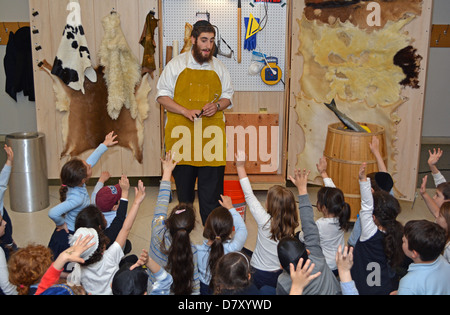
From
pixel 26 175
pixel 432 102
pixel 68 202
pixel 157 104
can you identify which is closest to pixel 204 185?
pixel 68 202

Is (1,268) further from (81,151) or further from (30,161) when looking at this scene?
(81,151)

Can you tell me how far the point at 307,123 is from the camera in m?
4.92

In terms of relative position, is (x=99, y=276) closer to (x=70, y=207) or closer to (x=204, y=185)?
(x=70, y=207)

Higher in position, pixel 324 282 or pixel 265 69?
pixel 265 69

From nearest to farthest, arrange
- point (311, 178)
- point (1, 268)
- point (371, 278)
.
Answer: point (1, 268) < point (371, 278) < point (311, 178)

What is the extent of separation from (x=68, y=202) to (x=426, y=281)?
2.11 meters

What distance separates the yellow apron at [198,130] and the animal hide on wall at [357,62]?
1306 millimetres

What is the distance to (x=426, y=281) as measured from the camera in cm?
219

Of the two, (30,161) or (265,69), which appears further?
(265,69)

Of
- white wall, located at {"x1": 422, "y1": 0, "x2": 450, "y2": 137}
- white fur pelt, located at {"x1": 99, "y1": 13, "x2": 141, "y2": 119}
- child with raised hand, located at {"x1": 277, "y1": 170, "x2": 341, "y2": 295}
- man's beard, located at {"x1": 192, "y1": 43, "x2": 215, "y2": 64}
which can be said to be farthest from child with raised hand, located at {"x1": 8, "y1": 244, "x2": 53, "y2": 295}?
white wall, located at {"x1": 422, "y1": 0, "x2": 450, "y2": 137}

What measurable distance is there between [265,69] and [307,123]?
691 millimetres

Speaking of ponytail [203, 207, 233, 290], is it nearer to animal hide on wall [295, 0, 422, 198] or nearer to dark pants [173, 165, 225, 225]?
dark pants [173, 165, 225, 225]

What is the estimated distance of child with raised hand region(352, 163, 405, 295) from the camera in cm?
262
